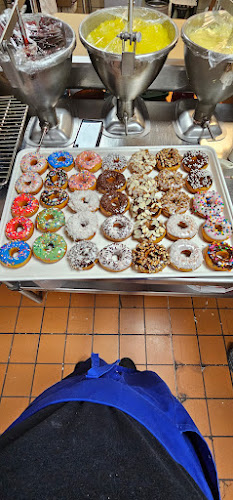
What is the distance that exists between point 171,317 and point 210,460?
4.30ft

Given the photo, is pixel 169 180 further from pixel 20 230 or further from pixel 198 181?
pixel 20 230

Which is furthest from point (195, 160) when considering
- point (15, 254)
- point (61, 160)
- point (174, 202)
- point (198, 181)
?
point (15, 254)

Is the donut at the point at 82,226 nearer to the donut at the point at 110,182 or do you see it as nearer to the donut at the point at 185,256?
the donut at the point at 110,182

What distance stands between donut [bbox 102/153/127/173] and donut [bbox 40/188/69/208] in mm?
277

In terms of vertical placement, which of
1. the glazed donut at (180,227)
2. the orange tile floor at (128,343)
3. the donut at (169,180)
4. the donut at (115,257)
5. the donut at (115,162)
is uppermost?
the donut at (115,162)

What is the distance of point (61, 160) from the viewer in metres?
1.70

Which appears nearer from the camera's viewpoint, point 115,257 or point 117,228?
point 115,257

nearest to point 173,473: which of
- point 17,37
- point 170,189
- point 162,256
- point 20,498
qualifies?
point 20,498

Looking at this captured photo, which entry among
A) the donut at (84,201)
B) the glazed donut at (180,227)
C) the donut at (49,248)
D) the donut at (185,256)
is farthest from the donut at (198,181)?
the donut at (49,248)

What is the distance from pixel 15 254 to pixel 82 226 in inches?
13.4

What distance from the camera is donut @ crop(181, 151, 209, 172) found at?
166 centimetres

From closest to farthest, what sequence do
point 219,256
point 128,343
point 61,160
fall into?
1. point 219,256
2. point 61,160
3. point 128,343

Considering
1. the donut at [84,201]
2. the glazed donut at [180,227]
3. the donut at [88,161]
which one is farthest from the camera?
the donut at [88,161]

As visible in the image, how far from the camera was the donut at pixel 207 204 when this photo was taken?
1538 millimetres
